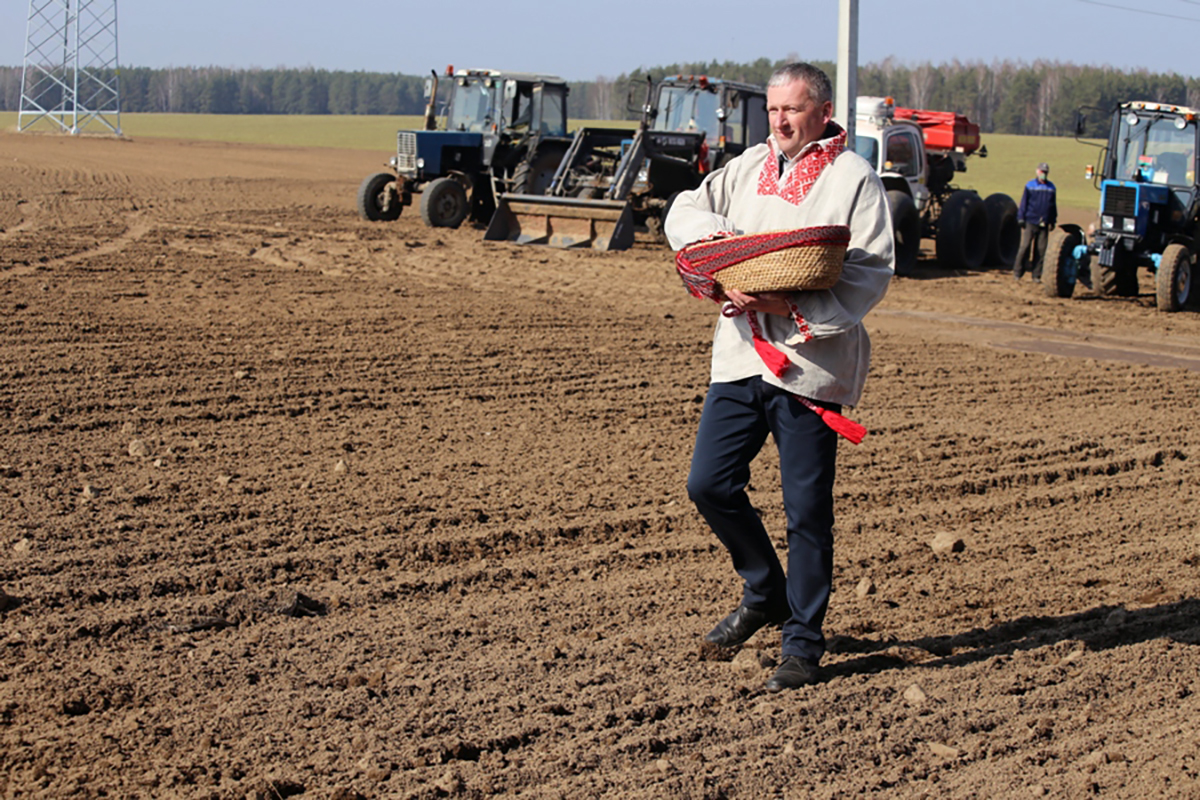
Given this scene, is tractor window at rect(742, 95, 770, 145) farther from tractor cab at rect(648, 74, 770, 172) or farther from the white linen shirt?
the white linen shirt

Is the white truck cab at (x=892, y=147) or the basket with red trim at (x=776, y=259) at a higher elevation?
the white truck cab at (x=892, y=147)

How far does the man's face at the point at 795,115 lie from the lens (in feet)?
11.5

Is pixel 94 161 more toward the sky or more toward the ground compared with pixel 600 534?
more toward the sky

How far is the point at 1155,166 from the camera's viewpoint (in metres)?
14.0

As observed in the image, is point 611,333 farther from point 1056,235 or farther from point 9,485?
point 1056,235

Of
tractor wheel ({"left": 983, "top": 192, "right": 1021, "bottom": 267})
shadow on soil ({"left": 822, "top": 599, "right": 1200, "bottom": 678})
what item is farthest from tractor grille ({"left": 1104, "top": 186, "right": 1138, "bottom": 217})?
shadow on soil ({"left": 822, "top": 599, "right": 1200, "bottom": 678})

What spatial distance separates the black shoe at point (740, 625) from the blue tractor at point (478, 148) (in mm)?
15591

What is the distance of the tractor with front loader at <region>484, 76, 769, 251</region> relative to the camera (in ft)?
55.1

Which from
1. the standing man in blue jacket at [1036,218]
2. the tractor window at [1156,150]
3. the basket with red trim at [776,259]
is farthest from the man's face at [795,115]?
the standing man in blue jacket at [1036,218]

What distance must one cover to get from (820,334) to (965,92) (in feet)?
303

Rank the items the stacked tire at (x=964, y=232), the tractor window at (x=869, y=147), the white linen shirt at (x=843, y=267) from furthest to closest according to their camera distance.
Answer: the tractor window at (x=869, y=147) < the stacked tire at (x=964, y=232) < the white linen shirt at (x=843, y=267)

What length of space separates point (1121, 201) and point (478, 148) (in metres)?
10.2

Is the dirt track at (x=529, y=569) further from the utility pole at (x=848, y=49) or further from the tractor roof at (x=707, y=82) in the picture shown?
the tractor roof at (x=707, y=82)

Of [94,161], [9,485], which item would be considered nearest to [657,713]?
[9,485]
